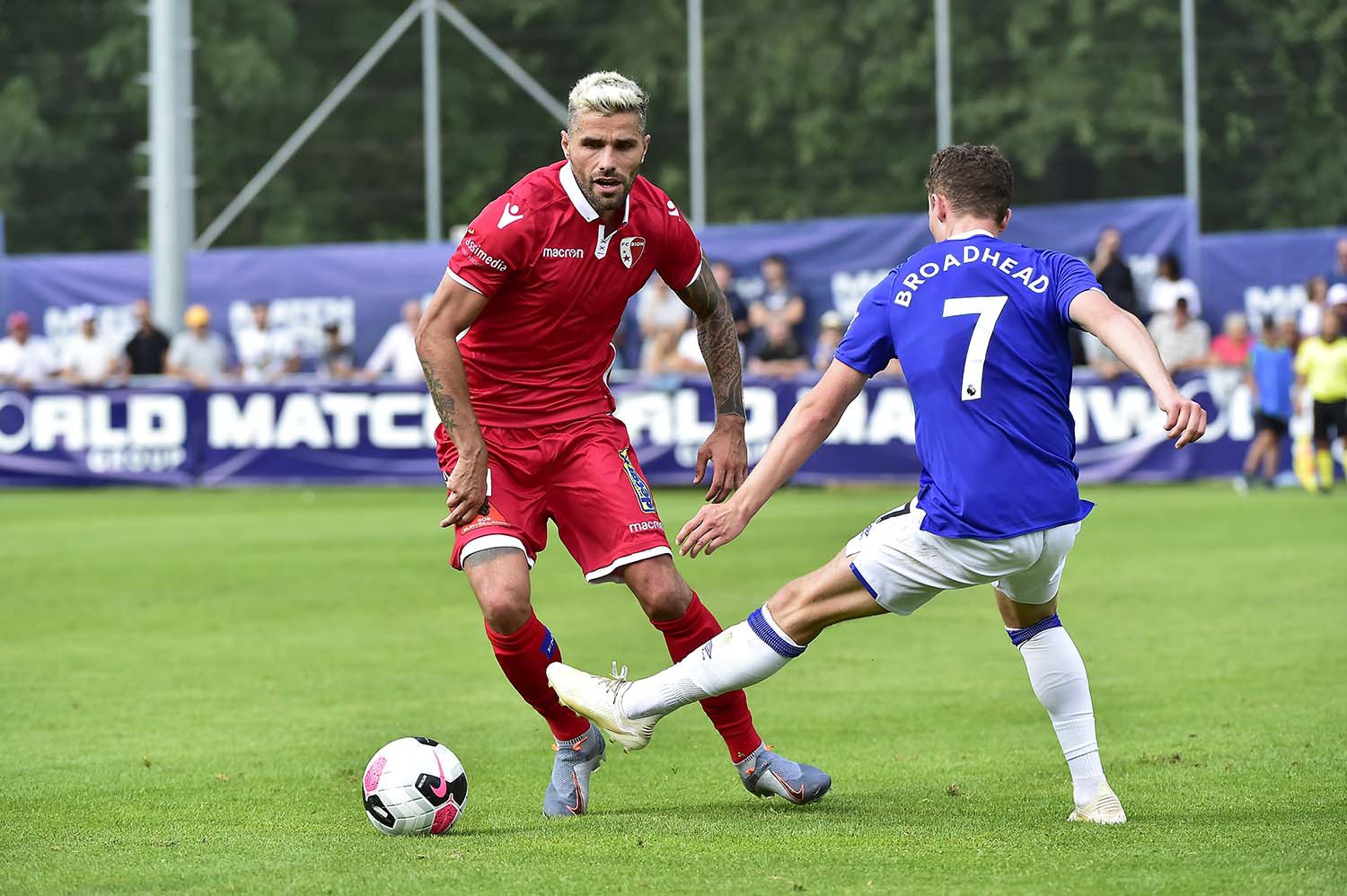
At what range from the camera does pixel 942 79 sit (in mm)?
25859

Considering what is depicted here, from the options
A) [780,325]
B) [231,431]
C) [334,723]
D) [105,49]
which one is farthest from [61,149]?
[334,723]

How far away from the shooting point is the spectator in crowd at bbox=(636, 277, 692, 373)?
22453 millimetres

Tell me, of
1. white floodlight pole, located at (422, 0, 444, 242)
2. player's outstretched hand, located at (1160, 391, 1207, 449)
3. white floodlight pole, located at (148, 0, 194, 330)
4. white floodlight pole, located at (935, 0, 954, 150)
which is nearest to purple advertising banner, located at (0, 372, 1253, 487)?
white floodlight pole, located at (148, 0, 194, 330)

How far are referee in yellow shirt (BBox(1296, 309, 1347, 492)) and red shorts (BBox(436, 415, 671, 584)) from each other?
621 inches

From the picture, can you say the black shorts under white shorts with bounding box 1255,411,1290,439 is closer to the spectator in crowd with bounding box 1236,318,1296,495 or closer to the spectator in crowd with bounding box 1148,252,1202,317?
the spectator in crowd with bounding box 1236,318,1296,495

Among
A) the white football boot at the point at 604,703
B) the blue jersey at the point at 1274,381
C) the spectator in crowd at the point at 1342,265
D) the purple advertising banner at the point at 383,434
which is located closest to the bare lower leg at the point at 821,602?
the white football boot at the point at 604,703

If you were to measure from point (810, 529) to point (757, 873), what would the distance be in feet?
38.9

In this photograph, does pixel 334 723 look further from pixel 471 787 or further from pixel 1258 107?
pixel 1258 107

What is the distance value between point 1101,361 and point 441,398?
1627 centimetres

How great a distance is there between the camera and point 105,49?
3288cm

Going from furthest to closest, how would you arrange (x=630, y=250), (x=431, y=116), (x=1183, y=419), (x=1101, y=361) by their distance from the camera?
(x=431, y=116) → (x=1101, y=361) → (x=630, y=250) → (x=1183, y=419)

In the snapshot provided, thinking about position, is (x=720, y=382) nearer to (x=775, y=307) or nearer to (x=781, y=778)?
(x=781, y=778)

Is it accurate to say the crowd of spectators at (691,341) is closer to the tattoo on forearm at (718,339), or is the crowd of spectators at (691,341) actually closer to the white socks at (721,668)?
the tattoo on forearm at (718,339)

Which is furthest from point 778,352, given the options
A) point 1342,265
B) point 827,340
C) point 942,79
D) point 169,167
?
point 169,167
